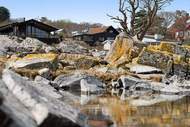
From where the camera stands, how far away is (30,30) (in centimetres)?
8019

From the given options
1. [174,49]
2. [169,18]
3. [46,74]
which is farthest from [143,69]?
[169,18]

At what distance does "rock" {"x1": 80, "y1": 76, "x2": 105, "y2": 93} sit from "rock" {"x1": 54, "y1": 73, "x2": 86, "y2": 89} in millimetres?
408

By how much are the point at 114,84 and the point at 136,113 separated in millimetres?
14286

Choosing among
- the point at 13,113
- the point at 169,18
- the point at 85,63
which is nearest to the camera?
the point at 13,113

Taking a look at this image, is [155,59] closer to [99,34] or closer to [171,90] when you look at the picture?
[171,90]

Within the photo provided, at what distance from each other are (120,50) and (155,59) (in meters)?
6.03

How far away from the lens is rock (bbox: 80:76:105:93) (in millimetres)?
27375

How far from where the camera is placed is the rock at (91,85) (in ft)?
89.8

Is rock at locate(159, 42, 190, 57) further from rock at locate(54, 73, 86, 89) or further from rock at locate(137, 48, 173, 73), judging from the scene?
rock at locate(54, 73, 86, 89)

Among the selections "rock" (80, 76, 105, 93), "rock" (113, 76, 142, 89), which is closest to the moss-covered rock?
"rock" (80, 76, 105, 93)

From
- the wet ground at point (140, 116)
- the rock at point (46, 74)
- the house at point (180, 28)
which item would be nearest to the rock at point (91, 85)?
the rock at point (46, 74)

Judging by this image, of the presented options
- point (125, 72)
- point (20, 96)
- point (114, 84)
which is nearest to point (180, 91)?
point (114, 84)

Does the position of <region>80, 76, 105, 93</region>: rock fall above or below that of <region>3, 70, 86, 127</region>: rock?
below

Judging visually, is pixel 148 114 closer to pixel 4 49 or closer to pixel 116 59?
pixel 116 59
